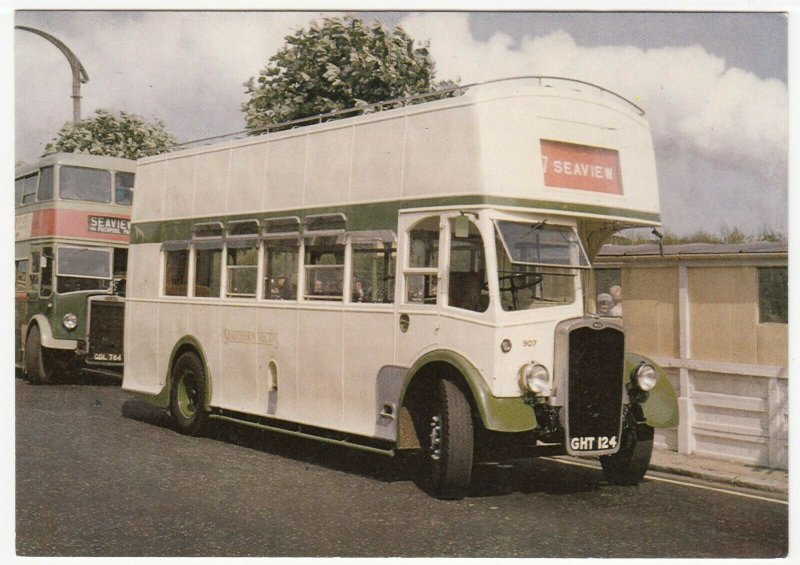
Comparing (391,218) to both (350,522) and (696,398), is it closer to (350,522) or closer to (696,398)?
(350,522)

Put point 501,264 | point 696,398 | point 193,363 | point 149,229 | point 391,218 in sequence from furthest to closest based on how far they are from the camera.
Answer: point 149,229 → point 193,363 → point 696,398 → point 391,218 → point 501,264

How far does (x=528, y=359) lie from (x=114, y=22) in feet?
16.5

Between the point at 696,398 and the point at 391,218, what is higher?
the point at 391,218

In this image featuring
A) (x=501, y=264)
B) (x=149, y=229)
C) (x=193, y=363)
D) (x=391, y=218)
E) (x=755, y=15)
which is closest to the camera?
(x=755, y=15)

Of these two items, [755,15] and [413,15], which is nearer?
[755,15]

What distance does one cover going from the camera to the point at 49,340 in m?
18.3

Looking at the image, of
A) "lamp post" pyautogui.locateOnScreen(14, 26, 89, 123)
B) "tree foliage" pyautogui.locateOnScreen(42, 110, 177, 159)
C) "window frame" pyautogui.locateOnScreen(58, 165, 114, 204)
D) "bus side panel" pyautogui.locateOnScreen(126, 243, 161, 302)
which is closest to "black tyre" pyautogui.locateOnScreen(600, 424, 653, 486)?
"bus side panel" pyautogui.locateOnScreen(126, 243, 161, 302)

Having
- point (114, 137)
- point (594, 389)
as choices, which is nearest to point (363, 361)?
point (594, 389)

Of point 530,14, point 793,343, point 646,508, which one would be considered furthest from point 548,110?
point 646,508

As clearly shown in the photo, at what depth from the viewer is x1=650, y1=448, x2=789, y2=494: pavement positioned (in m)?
9.95

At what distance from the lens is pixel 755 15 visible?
28.1ft

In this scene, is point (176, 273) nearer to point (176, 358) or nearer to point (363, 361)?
point (176, 358)

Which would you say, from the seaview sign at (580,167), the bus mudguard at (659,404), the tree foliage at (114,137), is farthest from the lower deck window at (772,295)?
the tree foliage at (114,137)

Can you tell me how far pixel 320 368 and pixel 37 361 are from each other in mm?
9713
